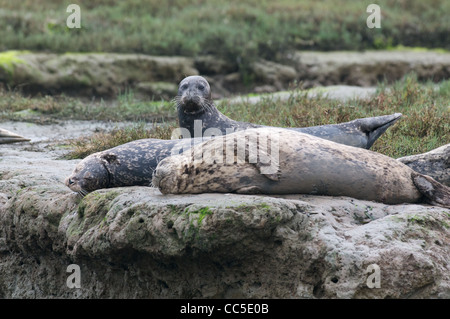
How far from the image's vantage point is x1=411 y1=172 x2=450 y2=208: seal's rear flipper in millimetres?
5246

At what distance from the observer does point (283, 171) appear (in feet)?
16.4

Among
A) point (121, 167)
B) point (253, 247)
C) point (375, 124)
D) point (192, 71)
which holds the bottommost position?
point (253, 247)

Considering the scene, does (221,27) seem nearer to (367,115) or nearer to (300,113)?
(300,113)

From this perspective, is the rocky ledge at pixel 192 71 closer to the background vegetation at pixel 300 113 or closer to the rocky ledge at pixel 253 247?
the background vegetation at pixel 300 113

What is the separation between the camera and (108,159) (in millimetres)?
5789

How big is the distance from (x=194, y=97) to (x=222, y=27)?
35.2 ft

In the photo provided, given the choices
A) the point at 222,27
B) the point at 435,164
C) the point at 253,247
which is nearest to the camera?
the point at 253,247

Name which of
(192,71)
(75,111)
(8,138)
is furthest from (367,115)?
(192,71)

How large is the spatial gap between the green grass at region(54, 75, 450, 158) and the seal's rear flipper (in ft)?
6.46

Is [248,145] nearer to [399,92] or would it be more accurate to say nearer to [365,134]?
[365,134]

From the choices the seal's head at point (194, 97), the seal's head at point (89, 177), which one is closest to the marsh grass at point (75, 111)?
the seal's head at point (194, 97)

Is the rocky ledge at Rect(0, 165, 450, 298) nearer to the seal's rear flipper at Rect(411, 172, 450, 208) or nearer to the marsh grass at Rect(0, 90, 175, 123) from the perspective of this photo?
the seal's rear flipper at Rect(411, 172, 450, 208)

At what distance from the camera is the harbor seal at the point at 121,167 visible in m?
5.59

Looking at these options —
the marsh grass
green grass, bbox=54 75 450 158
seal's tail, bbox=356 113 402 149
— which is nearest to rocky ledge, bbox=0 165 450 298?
seal's tail, bbox=356 113 402 149
